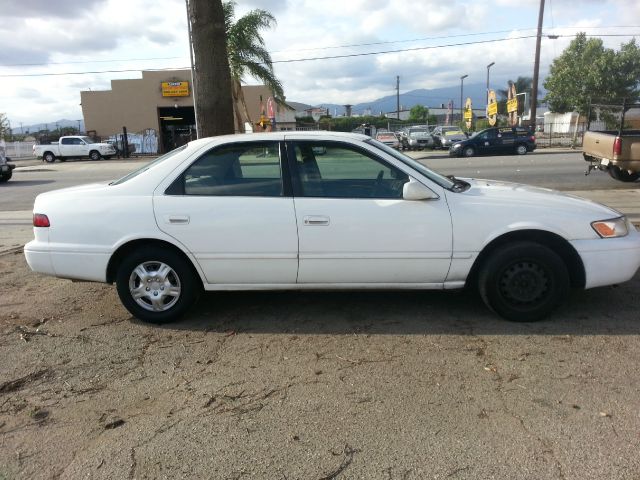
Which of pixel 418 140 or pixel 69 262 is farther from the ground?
pixel 69 262

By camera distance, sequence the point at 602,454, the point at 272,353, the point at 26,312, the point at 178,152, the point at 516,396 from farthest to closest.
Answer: the point at 26,312
the point at 178,152
the point at 272,353
the point at 516,396
the point at 602,454

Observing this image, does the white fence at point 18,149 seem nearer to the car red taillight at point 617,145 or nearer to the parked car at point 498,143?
the parked car at point 498,143

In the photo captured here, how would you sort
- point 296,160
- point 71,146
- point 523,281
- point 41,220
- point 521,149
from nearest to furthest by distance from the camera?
1. point 523,281
2. point 296,160
3. point 41,220
4. point 521,149
5. point 71,146

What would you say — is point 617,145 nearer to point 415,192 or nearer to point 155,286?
point 415,192

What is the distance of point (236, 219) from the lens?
435 cm

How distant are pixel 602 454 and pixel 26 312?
4.82m

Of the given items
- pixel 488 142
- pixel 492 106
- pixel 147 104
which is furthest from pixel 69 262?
pixel 147 104

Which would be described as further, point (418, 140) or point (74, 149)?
point (74, 149)

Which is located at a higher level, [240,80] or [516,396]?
[240,80]

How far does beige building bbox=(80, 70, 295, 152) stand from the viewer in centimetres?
4081

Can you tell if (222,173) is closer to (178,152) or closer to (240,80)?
(178,152)

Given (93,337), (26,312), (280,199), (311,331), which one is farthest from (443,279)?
(26,312)

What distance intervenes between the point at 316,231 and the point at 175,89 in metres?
39.6

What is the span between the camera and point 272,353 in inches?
158
